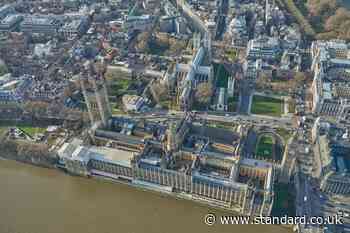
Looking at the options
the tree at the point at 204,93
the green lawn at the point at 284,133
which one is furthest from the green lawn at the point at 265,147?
the tree at the point at 204,93

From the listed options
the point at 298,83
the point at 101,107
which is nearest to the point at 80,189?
the point at 101,107

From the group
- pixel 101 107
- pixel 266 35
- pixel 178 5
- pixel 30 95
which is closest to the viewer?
pixel 101 107

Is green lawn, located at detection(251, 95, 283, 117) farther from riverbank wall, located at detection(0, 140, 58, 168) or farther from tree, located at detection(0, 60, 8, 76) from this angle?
tree, located at detection(0, 60, 8, 76)

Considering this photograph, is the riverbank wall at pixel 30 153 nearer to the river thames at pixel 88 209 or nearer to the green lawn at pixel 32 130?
the river thames at pixel 88 209

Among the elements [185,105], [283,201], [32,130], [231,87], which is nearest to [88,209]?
[32,130]

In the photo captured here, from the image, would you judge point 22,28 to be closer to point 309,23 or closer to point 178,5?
point 178,5

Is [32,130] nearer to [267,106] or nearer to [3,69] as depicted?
[3,69]
